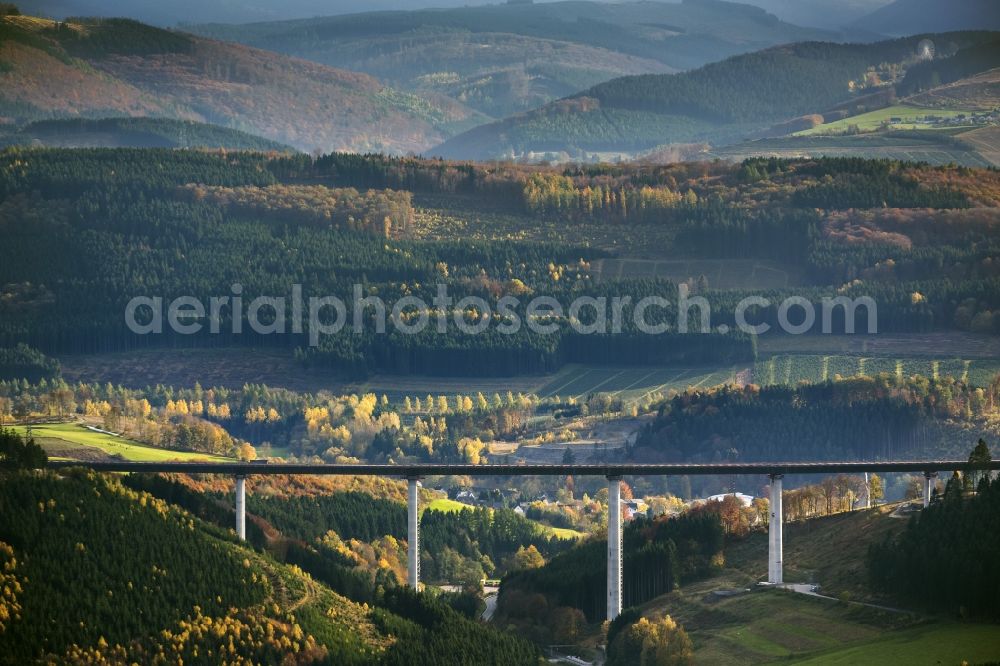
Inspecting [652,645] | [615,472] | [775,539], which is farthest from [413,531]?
[652,645]

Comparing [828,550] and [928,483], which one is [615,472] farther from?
[928,483]

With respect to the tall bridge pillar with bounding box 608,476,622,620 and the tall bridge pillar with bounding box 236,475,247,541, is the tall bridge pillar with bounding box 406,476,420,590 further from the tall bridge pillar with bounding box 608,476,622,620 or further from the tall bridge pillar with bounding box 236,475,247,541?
the tall bridge pillar with bounding box 608,476,622,620

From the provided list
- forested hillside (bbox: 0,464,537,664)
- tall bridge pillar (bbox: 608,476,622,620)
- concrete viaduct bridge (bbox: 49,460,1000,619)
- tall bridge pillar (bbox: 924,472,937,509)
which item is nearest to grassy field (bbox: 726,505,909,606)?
concrete viaduct bridge (bbox: 49,460,1000,619)

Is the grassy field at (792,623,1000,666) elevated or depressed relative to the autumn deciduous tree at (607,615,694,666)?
elevated

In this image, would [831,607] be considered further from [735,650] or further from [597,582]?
[597,582]

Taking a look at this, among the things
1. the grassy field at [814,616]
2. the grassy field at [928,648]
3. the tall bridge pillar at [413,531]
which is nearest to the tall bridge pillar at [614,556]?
the grassy field at [814,616]

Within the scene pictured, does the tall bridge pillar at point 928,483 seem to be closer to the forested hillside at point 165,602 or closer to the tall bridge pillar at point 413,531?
the forested hillside at point 165,602
